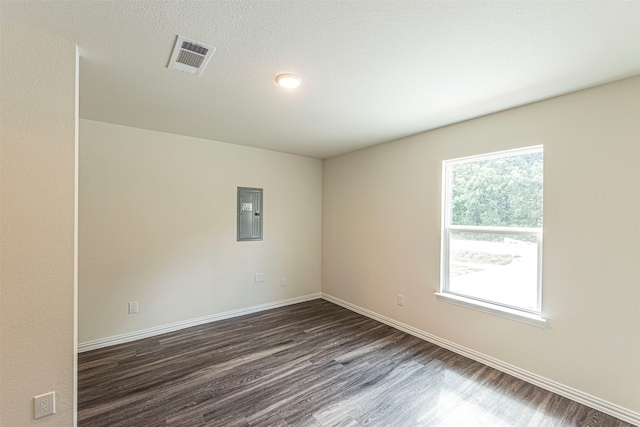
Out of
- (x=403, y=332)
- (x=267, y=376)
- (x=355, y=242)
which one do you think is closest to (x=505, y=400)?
(x=403, y=332)

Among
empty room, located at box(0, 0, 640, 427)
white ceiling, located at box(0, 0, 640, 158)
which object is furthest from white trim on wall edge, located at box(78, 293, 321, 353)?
white ceiling, located at box(0, 0, 640, 158)

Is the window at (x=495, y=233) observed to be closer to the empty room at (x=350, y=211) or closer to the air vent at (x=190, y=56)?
the empty room at (x=350, y=211)

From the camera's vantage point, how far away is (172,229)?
331 cm

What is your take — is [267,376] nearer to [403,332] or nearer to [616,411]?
[403,332]

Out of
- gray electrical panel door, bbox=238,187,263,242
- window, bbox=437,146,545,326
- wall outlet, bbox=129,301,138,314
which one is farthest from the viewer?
gray electrical panel door, bbox=238,187,263,242

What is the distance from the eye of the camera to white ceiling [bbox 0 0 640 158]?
1.33m

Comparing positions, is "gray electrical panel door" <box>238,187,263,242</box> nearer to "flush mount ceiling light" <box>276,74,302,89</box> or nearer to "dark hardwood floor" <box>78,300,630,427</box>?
"dark hardwood floor" <box>78,300,630,427</box>

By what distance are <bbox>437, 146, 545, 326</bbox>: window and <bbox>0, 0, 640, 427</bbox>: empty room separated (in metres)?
0.02

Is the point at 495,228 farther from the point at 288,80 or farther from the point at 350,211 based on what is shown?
the point at 288,80

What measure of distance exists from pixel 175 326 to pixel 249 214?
170cm

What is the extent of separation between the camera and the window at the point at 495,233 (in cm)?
236

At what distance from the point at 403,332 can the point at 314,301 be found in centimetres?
164

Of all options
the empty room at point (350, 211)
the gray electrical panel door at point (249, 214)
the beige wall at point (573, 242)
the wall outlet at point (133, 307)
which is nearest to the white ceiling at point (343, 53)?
the empty room at point (350, 211)

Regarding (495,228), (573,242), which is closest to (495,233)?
(495,228)
